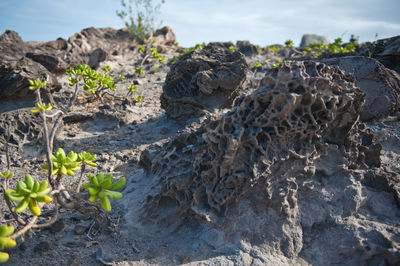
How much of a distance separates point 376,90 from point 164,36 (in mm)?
13083

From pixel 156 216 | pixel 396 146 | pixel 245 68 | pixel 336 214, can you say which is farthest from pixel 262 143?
pixel 245 68

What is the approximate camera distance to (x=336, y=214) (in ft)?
10.1

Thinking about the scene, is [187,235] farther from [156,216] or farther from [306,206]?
[306,206]

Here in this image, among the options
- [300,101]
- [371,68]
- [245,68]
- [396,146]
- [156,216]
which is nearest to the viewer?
[300,101]

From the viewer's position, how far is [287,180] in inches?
122

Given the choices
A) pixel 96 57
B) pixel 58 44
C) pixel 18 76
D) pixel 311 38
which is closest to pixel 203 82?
pixel 18 76

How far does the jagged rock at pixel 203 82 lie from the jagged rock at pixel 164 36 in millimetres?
10258

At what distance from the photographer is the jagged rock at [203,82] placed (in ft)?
18.4

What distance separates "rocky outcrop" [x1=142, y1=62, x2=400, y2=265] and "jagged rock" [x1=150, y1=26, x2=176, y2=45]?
13.6m

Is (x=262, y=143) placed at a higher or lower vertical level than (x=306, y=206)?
higher

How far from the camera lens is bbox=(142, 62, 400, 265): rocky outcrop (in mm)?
2863

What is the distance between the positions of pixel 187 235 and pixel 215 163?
91 centimetres

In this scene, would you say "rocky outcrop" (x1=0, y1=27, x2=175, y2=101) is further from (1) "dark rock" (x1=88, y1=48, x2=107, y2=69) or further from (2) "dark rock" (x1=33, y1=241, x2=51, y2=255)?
(2) "dark rock" (x1=33, y1=241, x2=51, y2=255)

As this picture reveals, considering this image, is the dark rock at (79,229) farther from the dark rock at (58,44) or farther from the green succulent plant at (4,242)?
the dark rock at (58,44)
